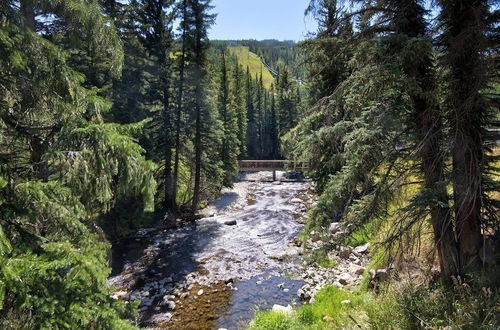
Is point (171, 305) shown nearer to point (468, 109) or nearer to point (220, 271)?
point (220, 271)

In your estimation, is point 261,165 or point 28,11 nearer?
point 28,11

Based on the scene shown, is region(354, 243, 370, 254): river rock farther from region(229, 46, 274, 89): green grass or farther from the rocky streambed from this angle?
region(229, 46, 274, 89): green grass

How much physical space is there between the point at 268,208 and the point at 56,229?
16.1 m

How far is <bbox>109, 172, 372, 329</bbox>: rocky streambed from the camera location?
7867mm

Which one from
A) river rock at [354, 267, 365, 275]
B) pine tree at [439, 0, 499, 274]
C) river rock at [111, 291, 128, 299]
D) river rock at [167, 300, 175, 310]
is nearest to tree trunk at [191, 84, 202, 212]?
river rock at [111, 291, 128, 299]

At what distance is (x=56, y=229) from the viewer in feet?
12.2

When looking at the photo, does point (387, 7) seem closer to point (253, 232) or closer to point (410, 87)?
point (410, 87)

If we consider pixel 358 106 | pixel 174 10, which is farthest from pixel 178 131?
pixel 358 106

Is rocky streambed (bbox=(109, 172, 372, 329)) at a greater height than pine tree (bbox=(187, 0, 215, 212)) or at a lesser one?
lesser

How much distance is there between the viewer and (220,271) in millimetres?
10344

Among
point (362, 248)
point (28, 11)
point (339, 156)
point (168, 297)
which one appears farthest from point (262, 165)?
point (28, 11)

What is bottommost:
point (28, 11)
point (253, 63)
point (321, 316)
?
point (321, 316)

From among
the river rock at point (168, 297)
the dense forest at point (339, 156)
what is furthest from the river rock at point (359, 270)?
the river rock at point (168, 297)

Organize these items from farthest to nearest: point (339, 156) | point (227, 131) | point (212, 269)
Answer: point (227, 131), point (212, 269), point (339, 156)
